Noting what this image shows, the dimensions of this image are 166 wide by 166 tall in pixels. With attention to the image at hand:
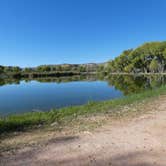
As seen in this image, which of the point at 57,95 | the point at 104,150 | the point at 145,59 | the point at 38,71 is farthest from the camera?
the point at 38,71

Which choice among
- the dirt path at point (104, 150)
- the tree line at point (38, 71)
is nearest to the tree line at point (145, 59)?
the tree line at point (38, 71)

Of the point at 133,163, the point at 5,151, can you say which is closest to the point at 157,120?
the point at 133,163

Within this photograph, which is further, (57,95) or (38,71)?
(38,71)

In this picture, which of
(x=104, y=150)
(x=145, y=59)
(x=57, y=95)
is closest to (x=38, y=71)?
(x=145, y=59)

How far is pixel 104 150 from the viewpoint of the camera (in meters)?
6.74

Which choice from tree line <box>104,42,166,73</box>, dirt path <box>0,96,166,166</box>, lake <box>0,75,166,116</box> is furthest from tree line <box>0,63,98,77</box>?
dirt path <box>0,96,166,166</box>

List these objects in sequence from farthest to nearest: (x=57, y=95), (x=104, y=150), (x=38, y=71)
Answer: (x=38, y=71), (x=57, y=95), (x=104, y=150)

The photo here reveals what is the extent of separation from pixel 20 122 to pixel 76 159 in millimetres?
6762

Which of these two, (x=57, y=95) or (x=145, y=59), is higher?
(x=145, y=59)

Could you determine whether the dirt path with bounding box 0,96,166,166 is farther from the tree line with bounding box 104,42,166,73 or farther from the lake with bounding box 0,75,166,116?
the tree line with bounding box 104,42,166,73

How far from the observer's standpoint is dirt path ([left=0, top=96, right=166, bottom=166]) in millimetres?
5965

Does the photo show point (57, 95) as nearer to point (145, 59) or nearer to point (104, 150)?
point (104, 150)

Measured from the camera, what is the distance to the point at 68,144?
7395 millimetres

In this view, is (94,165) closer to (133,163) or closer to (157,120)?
(133,163)
